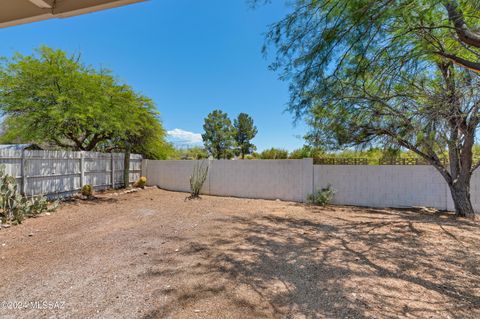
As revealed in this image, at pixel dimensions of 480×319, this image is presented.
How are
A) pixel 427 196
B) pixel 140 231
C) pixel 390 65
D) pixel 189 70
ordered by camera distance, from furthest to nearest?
pixel 189 70
pixel 427 196
pixel 140 231
pixel 390 65

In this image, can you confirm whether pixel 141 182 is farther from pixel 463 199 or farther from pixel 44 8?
pixel 463 199

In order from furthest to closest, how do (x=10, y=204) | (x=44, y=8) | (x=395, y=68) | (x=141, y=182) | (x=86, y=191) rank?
(x=141, y=182) < (x=86, y=191) < (x=10, y=204) < (x=395, y=68) < (x=44, y=8)

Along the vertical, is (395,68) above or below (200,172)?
above

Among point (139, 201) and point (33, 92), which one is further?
point (139, 201)

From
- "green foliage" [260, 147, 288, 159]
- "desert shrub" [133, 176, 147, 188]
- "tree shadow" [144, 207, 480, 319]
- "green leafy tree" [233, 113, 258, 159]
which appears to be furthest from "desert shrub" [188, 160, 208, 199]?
"green leafy tree" [233, 113, 258, 159]

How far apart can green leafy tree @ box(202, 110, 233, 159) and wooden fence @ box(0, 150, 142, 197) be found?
814 inches

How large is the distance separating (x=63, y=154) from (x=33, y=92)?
6.80 ft

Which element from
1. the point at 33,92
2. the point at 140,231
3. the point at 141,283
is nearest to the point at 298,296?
the point at 141,283

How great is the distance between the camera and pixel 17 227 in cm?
479

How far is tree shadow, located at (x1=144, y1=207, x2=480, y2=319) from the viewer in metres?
2.15

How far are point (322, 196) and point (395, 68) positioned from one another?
465cm

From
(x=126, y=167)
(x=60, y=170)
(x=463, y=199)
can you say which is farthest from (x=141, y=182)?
(x=463, y=199)

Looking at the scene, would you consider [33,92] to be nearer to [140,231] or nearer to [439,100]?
[140,231]

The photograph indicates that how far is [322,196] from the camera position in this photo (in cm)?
748
